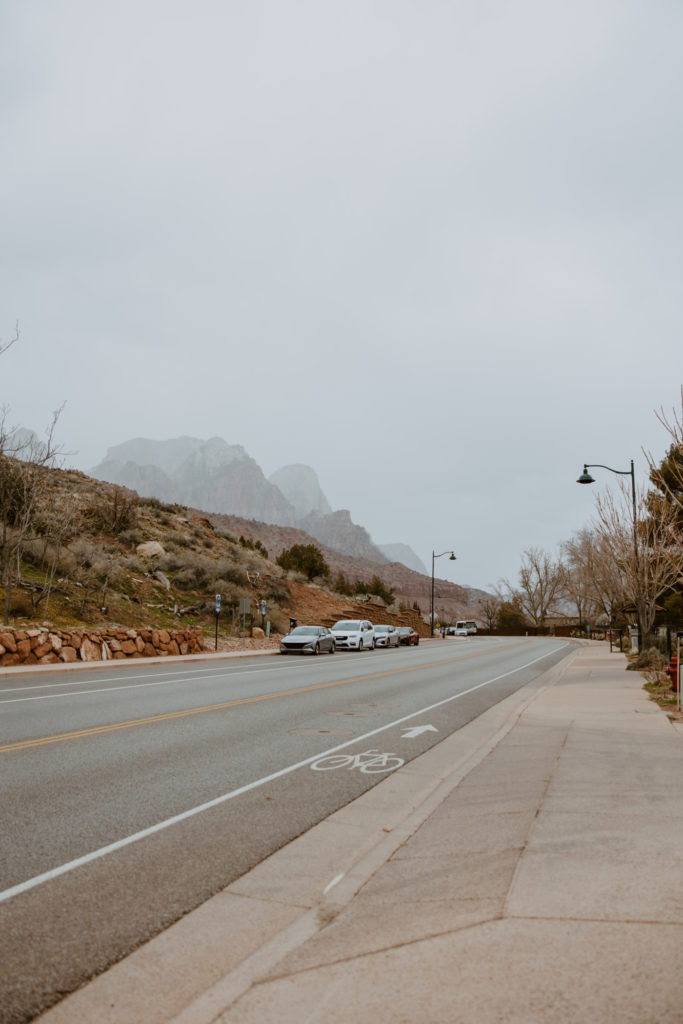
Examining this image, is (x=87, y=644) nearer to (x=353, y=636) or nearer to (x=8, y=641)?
(x=8, y=641)

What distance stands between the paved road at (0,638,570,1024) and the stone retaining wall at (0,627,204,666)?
217 inches

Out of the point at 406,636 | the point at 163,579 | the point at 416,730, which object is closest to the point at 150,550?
the point at 163,579

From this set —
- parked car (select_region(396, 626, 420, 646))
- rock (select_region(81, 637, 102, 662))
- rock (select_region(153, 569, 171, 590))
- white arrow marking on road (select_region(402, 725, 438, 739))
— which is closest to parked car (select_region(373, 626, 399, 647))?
parked car (select_region(396, 626, 420, 646))

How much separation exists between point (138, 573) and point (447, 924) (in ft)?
123

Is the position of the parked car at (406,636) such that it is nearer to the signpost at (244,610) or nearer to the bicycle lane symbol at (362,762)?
the signpost at (244,610)

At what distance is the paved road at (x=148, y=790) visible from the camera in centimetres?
437

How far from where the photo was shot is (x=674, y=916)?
13.3 feet

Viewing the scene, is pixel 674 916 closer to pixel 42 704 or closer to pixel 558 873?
pixel 558 873

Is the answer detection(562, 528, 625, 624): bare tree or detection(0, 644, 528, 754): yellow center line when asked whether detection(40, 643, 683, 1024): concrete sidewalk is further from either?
detection(562, 528, 625, 624): bare tree

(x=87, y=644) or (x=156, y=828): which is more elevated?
(x=87, y=644)

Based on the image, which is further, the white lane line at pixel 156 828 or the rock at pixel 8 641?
the rock at pixel 8 641

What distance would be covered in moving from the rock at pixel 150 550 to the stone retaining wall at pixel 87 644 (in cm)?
1435

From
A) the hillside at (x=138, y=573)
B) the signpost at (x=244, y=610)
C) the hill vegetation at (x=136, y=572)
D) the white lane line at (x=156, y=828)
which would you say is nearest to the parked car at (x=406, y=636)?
the hill vegetation at (x=136, y=572)

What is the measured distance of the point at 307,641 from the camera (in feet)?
110
